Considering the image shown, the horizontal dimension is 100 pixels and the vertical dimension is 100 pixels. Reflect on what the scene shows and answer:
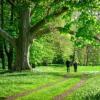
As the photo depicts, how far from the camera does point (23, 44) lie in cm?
3884

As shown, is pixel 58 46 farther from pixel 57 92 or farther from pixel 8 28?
pixel 57 92

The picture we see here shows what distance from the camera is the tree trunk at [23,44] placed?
38.4 m

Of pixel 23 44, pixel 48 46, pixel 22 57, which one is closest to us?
pixel 22 57

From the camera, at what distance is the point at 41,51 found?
53719mm

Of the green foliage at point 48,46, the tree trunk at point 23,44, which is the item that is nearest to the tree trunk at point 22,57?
the tree trunk at point 23,44

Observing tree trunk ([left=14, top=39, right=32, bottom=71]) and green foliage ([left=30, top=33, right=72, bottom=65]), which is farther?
green foliage ([left=30, top=33, right=72, bottom=65])

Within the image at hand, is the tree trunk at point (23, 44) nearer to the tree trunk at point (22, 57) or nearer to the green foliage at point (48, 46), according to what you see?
the tree trunk at point (22, 57)

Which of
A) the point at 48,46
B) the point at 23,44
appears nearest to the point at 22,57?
the point at 23,44

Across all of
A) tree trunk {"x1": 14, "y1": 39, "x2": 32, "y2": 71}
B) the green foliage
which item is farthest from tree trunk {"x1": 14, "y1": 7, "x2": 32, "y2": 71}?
the green foliage

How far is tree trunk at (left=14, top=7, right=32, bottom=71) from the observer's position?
38.4m

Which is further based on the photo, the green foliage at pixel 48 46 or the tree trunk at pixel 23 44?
the green foliage at pixel 48 46

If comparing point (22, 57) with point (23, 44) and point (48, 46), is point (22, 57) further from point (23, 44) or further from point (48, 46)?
point (48, 46)

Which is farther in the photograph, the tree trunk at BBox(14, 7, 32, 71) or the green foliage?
the green foliage

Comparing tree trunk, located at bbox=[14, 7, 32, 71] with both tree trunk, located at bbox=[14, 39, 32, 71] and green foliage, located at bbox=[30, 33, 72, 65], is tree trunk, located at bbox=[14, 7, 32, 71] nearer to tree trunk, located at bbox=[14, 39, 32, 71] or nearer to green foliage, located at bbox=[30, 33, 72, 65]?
tree trunk, located at bbox=[14, 39, 32, 71]
